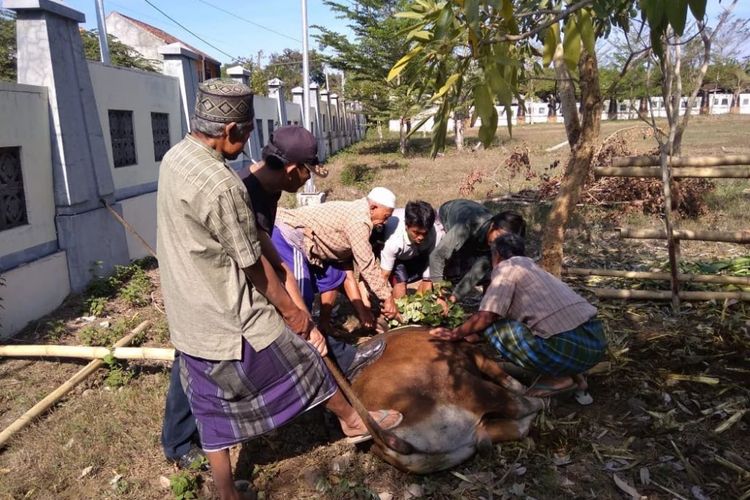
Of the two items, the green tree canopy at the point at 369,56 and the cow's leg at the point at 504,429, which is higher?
the green tree canopy at the point at 369,56

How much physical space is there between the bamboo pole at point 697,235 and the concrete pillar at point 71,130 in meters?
5.32

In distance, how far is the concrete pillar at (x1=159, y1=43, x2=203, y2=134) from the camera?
9.04 metres

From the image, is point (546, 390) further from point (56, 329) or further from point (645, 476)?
point (56, 329)

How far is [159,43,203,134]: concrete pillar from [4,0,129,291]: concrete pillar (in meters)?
2.87

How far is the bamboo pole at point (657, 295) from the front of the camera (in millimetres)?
4648

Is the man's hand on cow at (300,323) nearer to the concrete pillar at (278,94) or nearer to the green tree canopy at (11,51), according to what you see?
the green tree canopy at (11,51)

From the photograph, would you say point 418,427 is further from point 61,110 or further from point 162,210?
point 61,110

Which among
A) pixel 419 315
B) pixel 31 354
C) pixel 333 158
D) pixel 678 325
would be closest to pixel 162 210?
pixel 419 315

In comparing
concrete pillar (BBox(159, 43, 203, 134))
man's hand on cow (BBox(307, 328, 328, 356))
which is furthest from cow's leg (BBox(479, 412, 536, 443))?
concrete pillar (BBox(159, 43, 203, 134))

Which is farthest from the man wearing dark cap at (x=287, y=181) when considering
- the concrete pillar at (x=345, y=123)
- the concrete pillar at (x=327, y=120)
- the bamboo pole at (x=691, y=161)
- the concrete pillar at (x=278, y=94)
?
the concrete pillar at (x=345, y=123)

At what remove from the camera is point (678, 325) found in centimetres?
450

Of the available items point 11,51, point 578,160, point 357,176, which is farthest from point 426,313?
point 11,51

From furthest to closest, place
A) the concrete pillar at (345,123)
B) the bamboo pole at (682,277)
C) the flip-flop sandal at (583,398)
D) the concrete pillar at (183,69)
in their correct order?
the concrete pillar at (345,123) → the concrete pillar at (183,69) → the bamboo pole at (682,277) → the flip-flop sandal at (583,398)

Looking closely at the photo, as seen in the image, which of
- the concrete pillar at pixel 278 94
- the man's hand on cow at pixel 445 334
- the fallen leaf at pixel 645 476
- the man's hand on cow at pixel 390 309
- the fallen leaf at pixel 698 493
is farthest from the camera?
the concrete pillar at pixel 278 94
